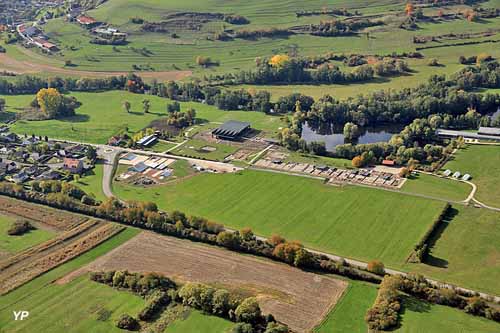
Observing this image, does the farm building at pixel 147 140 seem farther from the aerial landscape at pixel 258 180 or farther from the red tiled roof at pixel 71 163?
the red tiled roof at pixel 71 163

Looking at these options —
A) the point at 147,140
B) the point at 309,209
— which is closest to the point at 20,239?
the point at 147,140

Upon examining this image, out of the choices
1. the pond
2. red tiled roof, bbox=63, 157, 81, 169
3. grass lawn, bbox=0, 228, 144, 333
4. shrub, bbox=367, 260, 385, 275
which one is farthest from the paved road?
the pond

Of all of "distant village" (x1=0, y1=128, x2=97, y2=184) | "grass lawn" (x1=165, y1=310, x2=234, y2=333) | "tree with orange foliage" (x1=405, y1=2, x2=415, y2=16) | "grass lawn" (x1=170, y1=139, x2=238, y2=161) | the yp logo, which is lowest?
the yp logo

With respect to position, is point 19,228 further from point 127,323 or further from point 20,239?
point 127,323

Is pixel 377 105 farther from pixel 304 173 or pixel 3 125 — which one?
pixel 3 125

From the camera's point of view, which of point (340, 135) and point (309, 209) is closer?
point (309, 209)

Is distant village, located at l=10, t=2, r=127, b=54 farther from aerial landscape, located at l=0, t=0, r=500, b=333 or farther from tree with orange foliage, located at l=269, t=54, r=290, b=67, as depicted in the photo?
tree with orange foliage, located at l=269, t=54, r=290, b=67
